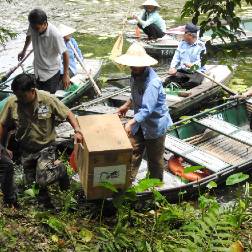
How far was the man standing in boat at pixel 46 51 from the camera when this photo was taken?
7.49 m

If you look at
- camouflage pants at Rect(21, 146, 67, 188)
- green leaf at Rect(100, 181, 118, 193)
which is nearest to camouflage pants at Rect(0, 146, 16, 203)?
camouflage pants at Rect(21, 146, 67, 188)

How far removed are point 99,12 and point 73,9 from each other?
122 centimetres

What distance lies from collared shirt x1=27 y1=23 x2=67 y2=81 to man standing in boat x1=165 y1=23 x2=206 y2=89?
323cm

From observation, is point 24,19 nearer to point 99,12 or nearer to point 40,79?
point 99,12

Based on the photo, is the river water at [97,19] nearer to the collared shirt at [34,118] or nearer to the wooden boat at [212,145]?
the wooden boat at [212,145]

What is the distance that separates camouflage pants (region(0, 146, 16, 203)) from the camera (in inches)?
213

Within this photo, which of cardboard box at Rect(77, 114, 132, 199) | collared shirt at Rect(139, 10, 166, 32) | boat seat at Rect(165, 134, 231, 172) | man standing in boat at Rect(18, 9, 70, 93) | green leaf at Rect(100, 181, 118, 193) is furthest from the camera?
collared shirt at Rect(139, 10, 166, 32)

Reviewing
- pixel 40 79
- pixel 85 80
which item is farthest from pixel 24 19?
pixel 40 79

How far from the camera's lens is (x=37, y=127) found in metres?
5.52

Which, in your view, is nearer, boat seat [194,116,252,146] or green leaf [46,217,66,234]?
green leaf [46,217,66,234]

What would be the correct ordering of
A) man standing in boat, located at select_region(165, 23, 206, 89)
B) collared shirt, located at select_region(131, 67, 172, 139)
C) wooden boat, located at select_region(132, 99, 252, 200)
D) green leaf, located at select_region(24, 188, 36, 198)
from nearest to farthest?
collared shirt, located at select_region(131, 67, 172, 139), green leaf, located at select_region(24, 188, 36, 198), wooden boat, located at select_region(132, 99, 252, 200), man standing in boat, located at select_region(165, 23, 206, 89)

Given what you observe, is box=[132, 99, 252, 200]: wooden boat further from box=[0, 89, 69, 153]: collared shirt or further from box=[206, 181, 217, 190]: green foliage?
box=[0, 89, 69, 153]: collared shirt

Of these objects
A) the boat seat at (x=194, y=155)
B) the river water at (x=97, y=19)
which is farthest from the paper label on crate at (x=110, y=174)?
the river water at (x=97, y=19)

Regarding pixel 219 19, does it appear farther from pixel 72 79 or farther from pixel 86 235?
pixel 72 79
